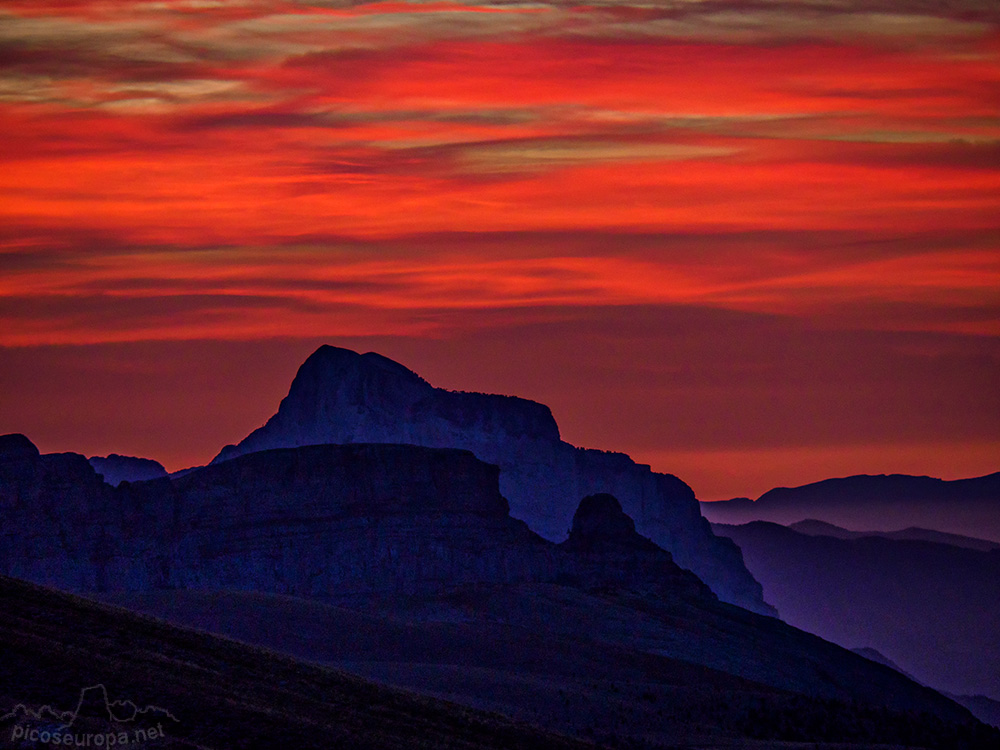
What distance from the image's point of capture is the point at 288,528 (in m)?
156

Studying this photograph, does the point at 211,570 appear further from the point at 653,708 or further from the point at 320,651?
the point at 653,708

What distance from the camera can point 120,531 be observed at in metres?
150

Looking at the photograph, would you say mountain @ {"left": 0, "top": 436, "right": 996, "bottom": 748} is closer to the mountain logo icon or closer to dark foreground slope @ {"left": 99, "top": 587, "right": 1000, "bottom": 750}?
dark foreground slope @ {"left": 99, "top": 587, "right": 1000, "bottom": 750}

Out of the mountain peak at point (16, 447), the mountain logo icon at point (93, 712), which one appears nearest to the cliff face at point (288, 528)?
the mountain peak at point (16, 447)

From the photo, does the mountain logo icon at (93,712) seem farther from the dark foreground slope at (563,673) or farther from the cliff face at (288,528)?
the cliff face at (288,528)

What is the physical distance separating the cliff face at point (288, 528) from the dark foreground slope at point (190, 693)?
267 ft

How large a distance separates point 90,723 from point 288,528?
108678 mm

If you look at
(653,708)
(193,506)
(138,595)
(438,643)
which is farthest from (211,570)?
(653,708)

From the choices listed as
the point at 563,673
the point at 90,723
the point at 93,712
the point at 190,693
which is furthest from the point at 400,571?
the point at 90,723

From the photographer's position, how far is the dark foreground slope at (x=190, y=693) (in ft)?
163

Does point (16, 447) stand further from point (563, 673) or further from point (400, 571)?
point (563, 673)

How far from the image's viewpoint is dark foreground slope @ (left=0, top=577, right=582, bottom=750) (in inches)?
1954

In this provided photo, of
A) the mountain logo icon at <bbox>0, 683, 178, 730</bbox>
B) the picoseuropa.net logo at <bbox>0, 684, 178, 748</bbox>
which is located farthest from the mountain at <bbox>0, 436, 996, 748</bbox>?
the picoseuropa.net logo at <bbox>0, 684, 178, 748</bbox>

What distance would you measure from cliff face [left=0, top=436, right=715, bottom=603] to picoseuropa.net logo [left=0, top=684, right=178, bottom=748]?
3636 inches
